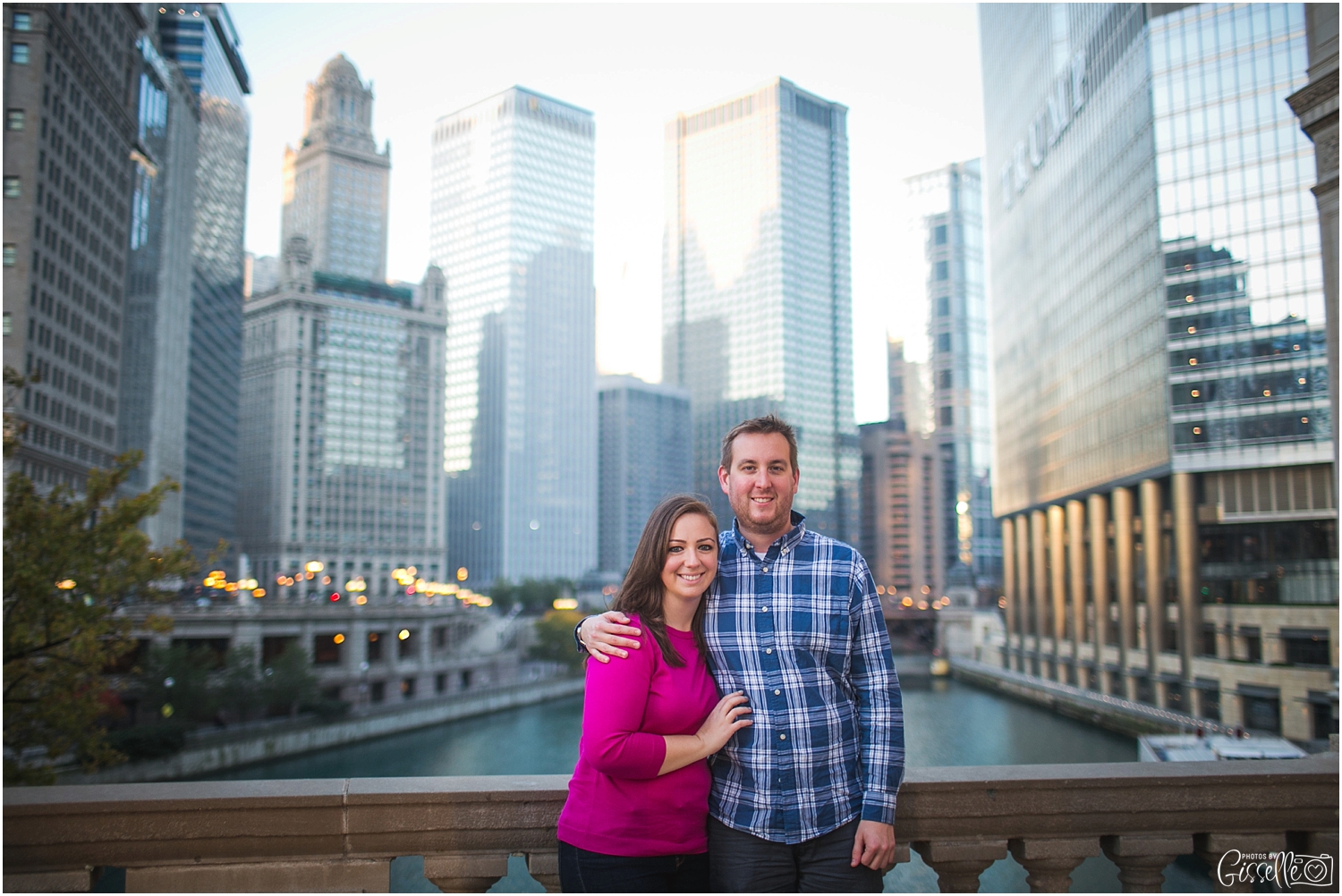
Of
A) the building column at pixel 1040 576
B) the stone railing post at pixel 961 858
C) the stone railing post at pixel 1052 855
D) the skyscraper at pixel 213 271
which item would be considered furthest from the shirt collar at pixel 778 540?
the skyscraper at pixel 213 271

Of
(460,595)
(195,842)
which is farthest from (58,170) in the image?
(195,842)

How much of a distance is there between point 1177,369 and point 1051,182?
29287mm

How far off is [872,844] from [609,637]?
67.5 inches

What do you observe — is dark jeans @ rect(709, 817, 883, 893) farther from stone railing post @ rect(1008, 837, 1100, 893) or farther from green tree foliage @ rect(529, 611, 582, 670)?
green tree foliage @ rect(529, 611, 582, 670)

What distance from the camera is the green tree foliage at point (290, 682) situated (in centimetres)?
6406

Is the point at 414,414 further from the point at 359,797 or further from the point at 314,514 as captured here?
the point at 359,797

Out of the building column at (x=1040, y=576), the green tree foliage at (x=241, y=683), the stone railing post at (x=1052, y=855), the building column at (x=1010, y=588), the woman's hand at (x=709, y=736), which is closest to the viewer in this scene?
the woman's hand at (x=709, y=736)

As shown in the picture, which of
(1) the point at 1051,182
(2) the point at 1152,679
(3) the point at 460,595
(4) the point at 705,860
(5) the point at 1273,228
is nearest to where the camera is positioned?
(4) the point at 705,860

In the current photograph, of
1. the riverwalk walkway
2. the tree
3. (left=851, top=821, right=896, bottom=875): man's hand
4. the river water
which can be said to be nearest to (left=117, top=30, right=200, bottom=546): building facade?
the river water

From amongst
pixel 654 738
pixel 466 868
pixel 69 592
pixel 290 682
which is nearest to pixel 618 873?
pixel 654 738

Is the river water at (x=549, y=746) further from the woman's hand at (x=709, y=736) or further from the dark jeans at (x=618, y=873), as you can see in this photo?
the woman's hand at (x=709, y=736)

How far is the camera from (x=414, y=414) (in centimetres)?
16900

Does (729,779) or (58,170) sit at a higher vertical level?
(58,170)

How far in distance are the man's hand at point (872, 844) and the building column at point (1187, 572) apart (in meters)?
59.2
